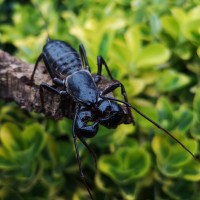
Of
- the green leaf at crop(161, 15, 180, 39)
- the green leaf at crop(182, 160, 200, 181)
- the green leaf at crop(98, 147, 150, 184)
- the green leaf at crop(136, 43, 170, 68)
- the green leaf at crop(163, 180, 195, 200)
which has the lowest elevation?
the green leaf at crop(163, 180, 195, 200)

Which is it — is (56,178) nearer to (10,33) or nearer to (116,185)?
(116,185)

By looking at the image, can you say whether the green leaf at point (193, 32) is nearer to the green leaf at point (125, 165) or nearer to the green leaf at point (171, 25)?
the green leaf at point (171, 25)

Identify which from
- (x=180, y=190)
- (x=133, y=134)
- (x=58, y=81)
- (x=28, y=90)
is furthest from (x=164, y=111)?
(x=28, y=90)

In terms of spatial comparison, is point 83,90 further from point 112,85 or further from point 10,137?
point 10,137

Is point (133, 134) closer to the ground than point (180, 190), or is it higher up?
higher up

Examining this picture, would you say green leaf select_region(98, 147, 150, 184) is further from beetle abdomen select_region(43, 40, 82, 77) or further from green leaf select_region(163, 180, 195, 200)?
beetle abdomen select_region(43, 40, 82, 77)

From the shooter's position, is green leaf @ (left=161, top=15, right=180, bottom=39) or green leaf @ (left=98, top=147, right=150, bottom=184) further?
green leaf @ (left=161, top=15, right=180, bottom=39)

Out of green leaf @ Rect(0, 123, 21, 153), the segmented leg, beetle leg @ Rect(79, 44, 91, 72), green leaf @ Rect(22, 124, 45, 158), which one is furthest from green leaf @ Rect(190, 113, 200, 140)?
green leaf @ Rect(0, 123, 21, 153)

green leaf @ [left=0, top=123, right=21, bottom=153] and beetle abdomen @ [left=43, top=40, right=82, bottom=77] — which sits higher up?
beetle abdomen @ [left=43, top=40, right=82, bottom=77]

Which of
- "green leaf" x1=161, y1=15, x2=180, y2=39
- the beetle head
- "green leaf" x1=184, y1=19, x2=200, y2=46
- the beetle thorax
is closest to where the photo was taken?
the beetle head
